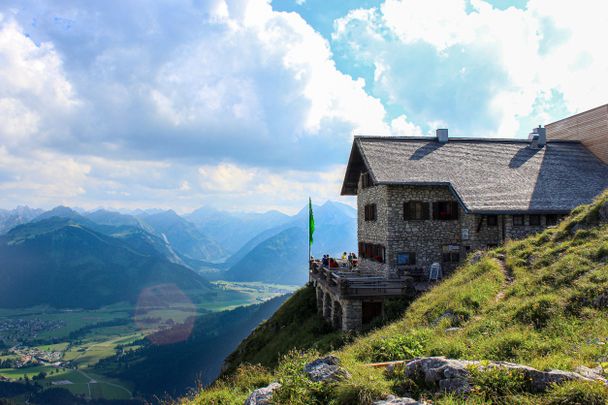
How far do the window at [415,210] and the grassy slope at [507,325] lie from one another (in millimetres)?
7045

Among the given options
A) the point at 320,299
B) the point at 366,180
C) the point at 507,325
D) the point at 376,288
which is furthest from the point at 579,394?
the point at 366,180

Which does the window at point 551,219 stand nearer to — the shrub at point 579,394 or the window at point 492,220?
the window at point 492,220

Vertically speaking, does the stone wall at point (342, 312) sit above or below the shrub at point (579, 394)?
below

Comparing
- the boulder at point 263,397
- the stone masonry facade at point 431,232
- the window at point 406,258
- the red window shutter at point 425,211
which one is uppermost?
the red window shutter at point 425,211

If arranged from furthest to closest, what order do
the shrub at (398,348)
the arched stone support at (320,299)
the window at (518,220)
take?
the arched stone support at (320,299) → the window at (518,220) → the shrub at (398,348)

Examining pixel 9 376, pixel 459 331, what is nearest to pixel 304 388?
pixel 459 331

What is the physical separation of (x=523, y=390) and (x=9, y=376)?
638 ft

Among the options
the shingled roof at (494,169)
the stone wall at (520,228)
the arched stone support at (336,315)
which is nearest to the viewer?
the arched stone support at (336,315)

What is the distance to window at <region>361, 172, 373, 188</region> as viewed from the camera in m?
31.2

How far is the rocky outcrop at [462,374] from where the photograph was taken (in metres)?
7.22

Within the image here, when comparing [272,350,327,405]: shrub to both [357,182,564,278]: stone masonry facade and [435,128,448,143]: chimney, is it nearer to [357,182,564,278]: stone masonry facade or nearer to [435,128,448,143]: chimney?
[357,182,564,278]: stone masonry facade

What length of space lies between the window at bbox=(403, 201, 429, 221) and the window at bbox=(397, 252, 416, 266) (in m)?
2.13

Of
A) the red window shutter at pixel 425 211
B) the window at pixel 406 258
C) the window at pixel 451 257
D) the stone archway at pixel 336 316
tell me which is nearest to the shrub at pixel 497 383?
the stone archway at pixel 336 316

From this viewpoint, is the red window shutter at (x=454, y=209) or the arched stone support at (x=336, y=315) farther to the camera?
the red window shutter at (x=454, y=209)
